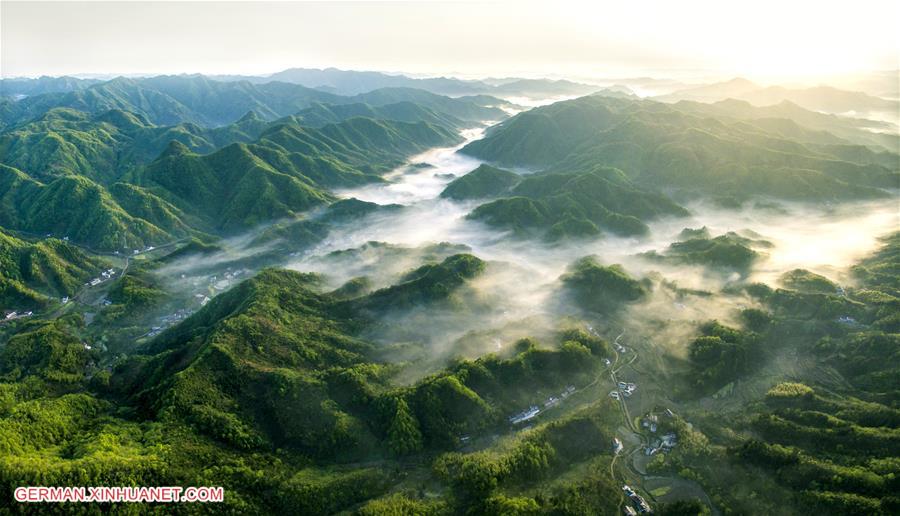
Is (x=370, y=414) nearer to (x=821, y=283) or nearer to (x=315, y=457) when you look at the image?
(x=315, y=457)

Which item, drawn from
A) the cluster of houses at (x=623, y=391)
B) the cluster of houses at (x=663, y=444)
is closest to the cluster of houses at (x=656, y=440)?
the cluster of houses at (x=663, y=444)

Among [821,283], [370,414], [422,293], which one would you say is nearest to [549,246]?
[422,293]

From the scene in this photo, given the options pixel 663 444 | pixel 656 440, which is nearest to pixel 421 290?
pixel 656 440

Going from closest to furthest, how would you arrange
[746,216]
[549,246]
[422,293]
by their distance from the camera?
[422,293]
[549,246]
[746,216]

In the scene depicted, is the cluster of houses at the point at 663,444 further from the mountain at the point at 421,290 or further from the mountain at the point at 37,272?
the mountain at the point at 37,272

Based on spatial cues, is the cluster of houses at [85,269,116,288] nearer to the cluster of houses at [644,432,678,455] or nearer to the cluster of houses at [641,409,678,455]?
the cluster of houses at [641,409,678,455]

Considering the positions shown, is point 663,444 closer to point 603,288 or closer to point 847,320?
point 603,288
